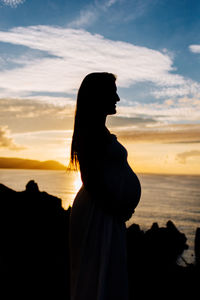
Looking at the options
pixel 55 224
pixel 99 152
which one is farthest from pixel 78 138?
pixel 55 224

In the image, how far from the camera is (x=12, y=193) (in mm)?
20609

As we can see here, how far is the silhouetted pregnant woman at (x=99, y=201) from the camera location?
108 inches

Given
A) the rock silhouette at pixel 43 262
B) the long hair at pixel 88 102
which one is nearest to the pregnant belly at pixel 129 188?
the long hair at pixel 88 102

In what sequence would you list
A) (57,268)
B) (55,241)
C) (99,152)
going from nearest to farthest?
(99,152) → (57,268) → (55,241)

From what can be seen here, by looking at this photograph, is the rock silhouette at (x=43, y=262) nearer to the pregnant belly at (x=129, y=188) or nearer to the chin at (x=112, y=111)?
the pregnant belly at (x=129, y=188)

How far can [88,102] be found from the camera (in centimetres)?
288

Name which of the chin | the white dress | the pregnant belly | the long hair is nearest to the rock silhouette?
the white dress

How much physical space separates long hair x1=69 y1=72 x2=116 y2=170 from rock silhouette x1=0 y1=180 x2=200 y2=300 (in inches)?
191

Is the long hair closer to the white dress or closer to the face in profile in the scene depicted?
the face in profile

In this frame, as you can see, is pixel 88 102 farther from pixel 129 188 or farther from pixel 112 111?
pixel 129 188

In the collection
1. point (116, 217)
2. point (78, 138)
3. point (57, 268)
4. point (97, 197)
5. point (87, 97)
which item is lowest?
point (57, 268)

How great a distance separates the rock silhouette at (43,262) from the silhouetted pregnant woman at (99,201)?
168 inches

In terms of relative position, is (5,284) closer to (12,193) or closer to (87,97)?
(87,97)

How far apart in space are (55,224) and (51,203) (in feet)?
8.25
